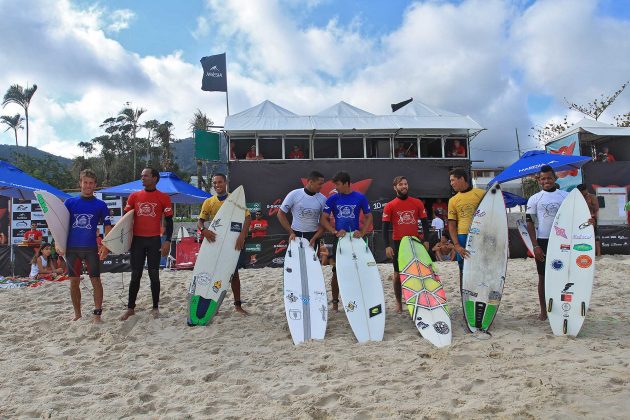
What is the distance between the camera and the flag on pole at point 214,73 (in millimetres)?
15430

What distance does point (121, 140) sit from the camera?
3797 cm

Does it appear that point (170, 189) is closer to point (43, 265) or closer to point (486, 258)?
point (43, 265)

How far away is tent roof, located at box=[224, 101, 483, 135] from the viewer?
13055 mm

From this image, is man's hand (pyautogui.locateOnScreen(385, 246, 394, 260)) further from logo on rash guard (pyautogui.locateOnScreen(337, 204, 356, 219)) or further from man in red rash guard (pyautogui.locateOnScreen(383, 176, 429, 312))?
logo on rash guard (pyautogui.locateOnScreen(337, 204, 356, 219))

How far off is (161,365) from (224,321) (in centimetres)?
126

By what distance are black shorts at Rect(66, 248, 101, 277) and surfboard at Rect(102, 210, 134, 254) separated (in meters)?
0.17

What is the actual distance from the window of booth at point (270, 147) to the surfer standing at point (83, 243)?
361 inches

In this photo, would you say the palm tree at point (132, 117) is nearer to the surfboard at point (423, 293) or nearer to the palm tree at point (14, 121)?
the palm tree at point (14, 121)

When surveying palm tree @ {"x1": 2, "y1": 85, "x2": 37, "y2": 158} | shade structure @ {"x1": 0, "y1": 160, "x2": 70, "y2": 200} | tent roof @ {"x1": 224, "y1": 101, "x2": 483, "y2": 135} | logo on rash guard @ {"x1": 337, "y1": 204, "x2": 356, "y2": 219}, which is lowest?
logo on rash guard @ {"x1": 337, "y1": 204, "x2": 356, "y2": 219}

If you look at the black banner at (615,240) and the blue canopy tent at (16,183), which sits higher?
the blue canopy tent at (16,183)

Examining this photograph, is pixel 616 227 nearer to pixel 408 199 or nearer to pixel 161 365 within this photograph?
pixel 408 199

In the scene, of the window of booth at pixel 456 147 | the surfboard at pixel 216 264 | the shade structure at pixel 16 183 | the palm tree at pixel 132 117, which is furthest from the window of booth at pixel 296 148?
the palm tree at pixel 132 117

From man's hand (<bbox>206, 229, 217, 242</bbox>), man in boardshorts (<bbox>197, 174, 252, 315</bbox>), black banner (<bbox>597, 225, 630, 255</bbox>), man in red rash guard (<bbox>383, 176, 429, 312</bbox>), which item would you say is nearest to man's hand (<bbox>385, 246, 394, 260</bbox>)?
man in red rash guard (<bbox>383, 176, 429, 312</bbox>)

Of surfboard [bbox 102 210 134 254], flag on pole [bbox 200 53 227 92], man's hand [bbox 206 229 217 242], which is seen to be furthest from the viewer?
flag on pole [bbox 200 53 227 92]
